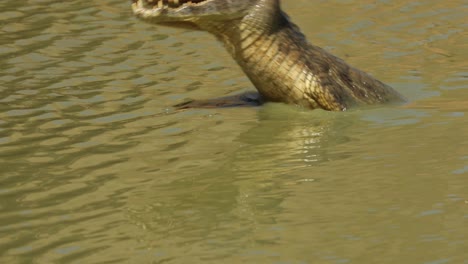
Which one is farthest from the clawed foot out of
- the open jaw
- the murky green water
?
the open jaw

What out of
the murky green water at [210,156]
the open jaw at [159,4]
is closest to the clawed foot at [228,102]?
the murky green water at [210,156]

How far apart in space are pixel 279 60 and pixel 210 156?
5.01ft

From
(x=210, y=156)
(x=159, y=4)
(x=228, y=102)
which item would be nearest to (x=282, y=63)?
(x=228, y=102)

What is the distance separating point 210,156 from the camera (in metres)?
6.99

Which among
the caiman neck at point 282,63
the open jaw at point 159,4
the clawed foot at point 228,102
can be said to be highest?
the open jaw at point 159,4

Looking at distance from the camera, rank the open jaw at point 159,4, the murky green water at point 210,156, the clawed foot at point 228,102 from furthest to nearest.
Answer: the clawed foot at point 228,102 → the open jaw at point 159,4 → the murky green water at point 210,156

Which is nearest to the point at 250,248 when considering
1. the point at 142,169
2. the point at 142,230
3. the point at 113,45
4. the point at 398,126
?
the point at 142,230

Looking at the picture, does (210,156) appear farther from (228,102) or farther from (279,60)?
(228,102)

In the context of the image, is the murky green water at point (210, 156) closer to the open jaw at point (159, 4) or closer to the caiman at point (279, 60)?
the caiman at point (279, 60)

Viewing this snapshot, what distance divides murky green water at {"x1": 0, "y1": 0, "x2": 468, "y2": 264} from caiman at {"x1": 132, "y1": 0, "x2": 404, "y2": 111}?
0.59ft

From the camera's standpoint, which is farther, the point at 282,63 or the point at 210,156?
the point at 282,63

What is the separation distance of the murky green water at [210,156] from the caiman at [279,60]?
179 mm

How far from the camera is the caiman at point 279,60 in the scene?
8055 mm

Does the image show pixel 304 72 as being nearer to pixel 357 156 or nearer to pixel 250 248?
pixel 357 156
